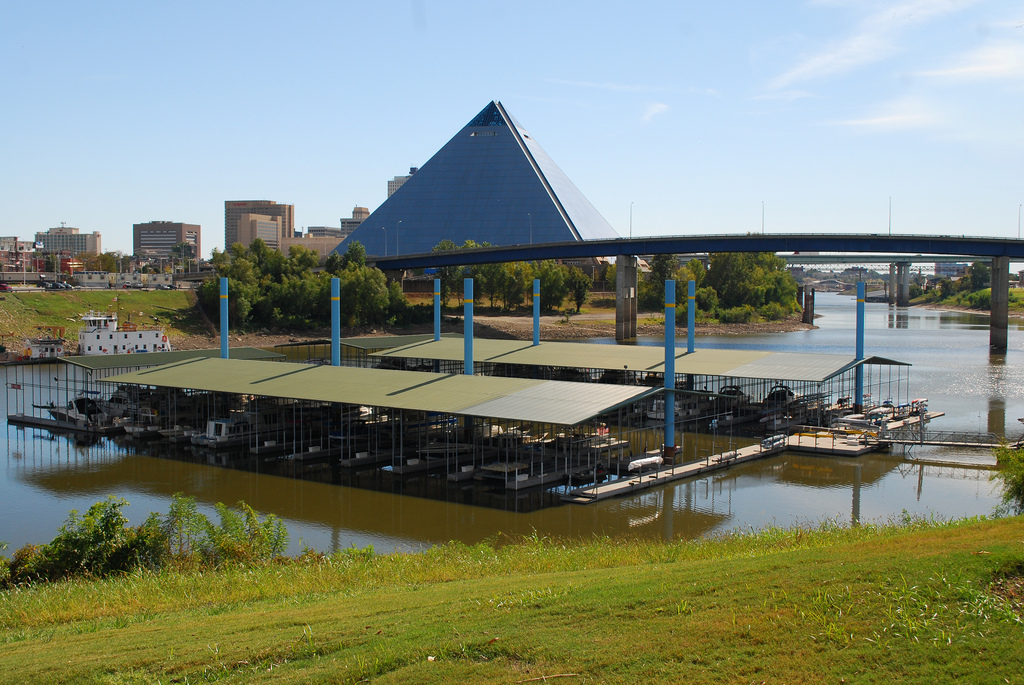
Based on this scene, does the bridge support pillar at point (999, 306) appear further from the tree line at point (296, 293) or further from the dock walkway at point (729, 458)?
the tree line at point (296, 293)

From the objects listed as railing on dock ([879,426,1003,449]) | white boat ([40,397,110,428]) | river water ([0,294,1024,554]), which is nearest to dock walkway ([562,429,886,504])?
river water ([0,294,1024,554])

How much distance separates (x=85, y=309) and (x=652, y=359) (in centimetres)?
6019

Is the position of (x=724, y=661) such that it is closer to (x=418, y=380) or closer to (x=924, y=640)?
(x=924, y=640)

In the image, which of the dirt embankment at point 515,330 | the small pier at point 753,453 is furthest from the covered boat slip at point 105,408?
the dirt embankment at point 515,330

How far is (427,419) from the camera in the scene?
28.4 meters

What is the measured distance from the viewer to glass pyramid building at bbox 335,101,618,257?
13438 cm

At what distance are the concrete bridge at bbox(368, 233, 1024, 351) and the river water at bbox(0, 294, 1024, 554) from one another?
4134cm

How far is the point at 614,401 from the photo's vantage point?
2605 cm

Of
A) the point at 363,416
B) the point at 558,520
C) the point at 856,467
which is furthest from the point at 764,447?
the point at 363,416

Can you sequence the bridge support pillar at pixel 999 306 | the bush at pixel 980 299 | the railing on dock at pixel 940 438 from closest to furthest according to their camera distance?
the railing on dock at pixel 940 438, the bridge support pillar at pixel 999 306, the bush at pixel 980 299

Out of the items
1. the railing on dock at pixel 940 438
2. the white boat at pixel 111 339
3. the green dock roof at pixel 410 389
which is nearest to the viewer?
the green dock roof at pixel 410 389

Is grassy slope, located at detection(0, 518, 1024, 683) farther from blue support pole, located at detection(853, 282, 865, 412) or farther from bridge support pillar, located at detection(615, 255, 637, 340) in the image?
bridge support pillar, located at detection(615, 255, 637, 340)

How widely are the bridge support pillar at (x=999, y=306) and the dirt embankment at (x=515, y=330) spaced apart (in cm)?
2913

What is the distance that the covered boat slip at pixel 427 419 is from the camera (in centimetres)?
2617
